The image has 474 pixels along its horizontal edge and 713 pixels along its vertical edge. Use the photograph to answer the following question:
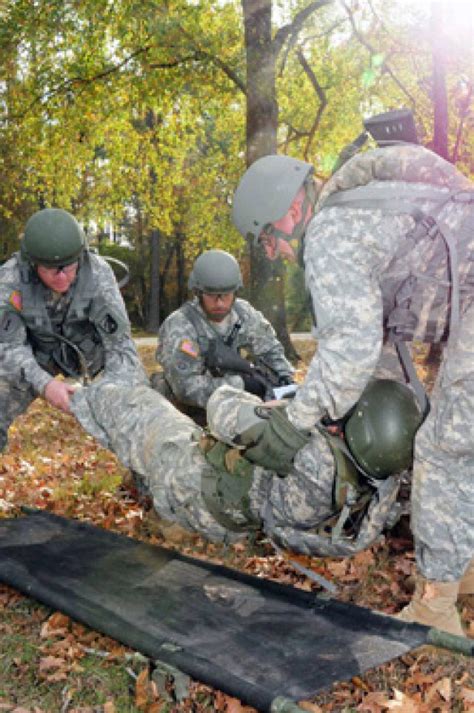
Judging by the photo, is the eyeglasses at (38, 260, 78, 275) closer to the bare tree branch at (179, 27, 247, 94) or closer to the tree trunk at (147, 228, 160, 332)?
the bare tree branch at (179, 27, 247, 94)

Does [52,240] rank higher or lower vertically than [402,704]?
higher

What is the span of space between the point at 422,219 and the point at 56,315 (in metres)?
3.40

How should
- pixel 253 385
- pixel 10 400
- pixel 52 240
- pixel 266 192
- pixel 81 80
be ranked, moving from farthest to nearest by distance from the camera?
1. pixel 81 80
2. pixel 253 385
3. pixel 10 400
4. pixel 52 240
5. pixel 266 192

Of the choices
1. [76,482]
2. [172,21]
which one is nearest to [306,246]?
[76,482]

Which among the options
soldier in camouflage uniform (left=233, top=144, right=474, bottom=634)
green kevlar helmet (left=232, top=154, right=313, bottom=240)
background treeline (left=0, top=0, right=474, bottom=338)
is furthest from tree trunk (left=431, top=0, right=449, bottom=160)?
soldier in camouflage uniform (left=233, top=144, right=474, bottom=634)

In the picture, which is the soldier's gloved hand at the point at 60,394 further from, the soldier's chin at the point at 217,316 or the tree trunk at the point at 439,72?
the tree trunk at the point at 439,72

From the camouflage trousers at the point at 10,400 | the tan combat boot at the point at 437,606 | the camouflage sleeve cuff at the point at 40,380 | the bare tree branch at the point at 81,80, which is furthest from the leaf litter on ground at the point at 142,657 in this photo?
the bare tree branch at the point at 81,80

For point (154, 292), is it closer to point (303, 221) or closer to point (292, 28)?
point (292, 28)

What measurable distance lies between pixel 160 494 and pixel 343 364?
133 centimetres

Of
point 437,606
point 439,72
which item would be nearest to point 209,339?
point 437,606

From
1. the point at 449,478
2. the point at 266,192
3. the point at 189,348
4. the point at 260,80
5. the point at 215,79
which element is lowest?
the point at 449,478

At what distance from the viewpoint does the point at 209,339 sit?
664 centimetres

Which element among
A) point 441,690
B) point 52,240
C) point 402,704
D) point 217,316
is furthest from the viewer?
point 217,316

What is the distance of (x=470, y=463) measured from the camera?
12.2 feet
